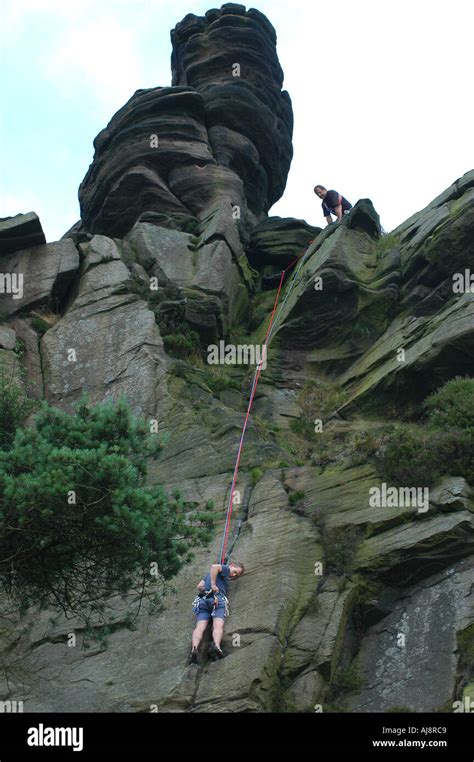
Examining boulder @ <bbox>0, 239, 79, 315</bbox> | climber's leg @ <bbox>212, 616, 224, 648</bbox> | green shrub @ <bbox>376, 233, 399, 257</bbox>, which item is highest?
green shrub @ <bbox>376, 233, 399, 257</bbox>

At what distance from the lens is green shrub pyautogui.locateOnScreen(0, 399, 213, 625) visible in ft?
40.2

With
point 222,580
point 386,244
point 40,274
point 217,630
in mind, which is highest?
point 386,244

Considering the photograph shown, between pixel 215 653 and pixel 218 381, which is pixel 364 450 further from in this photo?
pixel 218 381

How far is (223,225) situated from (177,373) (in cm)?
848

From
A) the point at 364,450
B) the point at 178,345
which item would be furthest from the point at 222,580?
the point at 178,345

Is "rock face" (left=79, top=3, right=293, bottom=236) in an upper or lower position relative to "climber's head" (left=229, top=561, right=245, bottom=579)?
upper

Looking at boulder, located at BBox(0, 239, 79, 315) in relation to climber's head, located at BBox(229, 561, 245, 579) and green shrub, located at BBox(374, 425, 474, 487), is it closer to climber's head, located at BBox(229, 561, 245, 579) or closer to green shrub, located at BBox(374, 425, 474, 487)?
green shrub, located at BBox(374, 425, 474, 487)

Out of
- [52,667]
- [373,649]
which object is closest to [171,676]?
[52,667]

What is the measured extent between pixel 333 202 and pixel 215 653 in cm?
1882

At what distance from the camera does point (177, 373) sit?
22.3m

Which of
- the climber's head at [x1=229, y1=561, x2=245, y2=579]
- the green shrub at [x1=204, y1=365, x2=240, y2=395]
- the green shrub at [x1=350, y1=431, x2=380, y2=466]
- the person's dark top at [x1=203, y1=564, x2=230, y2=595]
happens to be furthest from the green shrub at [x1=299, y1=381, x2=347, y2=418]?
the person's dark top at [x1=203, y1=564, x2=230, y2=595]

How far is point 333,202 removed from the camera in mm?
30344

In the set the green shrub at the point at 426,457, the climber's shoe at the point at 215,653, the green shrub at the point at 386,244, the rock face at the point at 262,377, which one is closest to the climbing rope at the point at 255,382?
the rock face at the point at 262,377

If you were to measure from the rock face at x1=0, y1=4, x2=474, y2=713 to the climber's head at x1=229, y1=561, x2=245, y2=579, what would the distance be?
140mm
